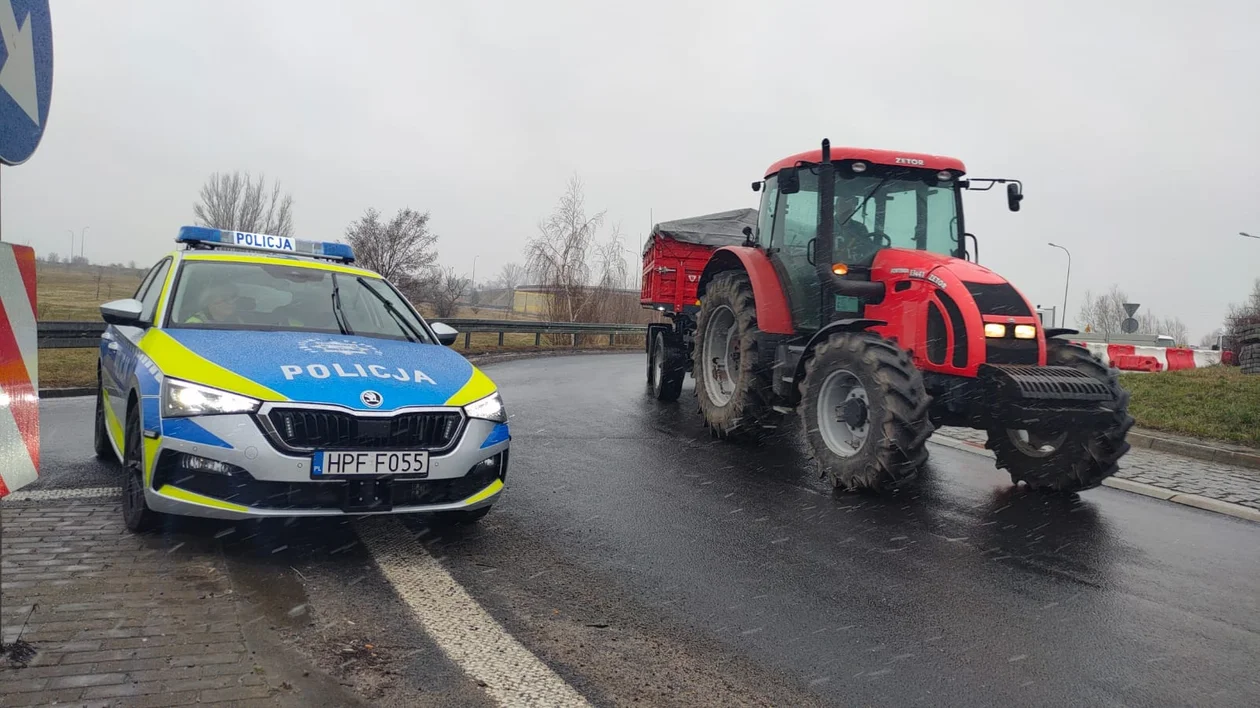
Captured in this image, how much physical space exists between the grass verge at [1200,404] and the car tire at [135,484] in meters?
11.1

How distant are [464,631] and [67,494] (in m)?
3.49

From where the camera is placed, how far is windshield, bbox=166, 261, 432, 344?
5.35 m

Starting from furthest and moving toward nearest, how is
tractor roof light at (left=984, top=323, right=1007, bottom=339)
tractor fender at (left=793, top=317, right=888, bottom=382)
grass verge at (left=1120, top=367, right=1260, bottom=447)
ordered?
grass verge at (left=1120, top=367, right=1260, bottom=447)
tractor fender at (left=793, top=317, right=888, bottom=382)
tractor roof light at (left=984, top=323, right=1007, bottom=339)

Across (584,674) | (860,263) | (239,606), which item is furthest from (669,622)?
(860,263)

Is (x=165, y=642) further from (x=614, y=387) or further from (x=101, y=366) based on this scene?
(x=614, y=387)

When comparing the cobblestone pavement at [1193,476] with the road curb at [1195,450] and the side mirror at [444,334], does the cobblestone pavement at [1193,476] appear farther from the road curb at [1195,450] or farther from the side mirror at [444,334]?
the side mirror at [444,334]

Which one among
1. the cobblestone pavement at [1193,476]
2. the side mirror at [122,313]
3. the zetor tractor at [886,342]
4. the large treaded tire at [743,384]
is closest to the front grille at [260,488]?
the side mirror at [122,313]

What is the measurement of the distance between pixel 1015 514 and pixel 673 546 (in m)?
2.83

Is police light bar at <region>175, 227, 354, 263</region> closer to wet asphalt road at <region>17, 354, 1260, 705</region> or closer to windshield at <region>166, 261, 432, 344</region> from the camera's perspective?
windshield at <region>166, 261, 432, 344</region>

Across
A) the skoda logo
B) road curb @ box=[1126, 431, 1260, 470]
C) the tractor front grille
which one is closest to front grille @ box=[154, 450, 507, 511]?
the skoda logo

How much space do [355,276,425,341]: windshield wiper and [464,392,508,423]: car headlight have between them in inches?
44.9

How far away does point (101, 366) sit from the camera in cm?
645

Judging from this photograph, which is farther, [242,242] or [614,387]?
[614,387]

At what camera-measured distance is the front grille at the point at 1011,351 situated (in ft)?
20.6
